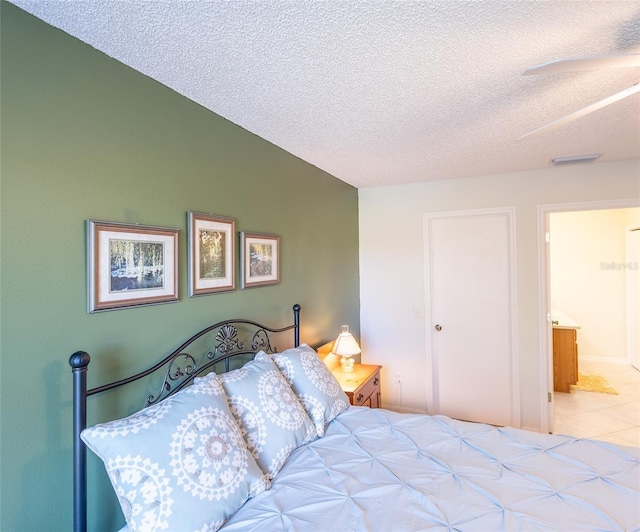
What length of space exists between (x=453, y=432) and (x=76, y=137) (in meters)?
2.17

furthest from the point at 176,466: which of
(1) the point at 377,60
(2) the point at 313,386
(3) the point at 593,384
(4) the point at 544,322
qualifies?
(3) the point at 593,384

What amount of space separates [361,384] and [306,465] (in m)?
1.22

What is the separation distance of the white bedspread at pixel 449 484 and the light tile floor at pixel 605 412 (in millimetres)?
2036

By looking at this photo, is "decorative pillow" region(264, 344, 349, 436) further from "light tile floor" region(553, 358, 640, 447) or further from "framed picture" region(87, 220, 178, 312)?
"light tile floor" region(553, 358, 640, 447)

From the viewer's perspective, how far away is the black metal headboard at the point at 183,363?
48.1 inches

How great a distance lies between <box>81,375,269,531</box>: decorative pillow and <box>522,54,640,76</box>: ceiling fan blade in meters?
1.73

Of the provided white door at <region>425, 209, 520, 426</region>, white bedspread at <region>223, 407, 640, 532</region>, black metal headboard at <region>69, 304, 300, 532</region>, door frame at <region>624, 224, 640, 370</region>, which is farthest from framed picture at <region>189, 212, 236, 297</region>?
door frame at <region>624, 224, 640, 370</region>

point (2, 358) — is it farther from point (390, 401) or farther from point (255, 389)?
point (390, 401)

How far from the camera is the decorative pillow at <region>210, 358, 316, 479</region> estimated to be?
1.53 m

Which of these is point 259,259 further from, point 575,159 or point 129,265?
point 575,159

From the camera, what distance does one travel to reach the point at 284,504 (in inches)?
52.1

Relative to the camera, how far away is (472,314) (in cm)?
356

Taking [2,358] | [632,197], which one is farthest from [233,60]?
[632,197]

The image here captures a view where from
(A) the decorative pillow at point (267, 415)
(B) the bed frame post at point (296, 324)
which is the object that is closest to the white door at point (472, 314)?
(B) the bed frame post at point (296, 324)
